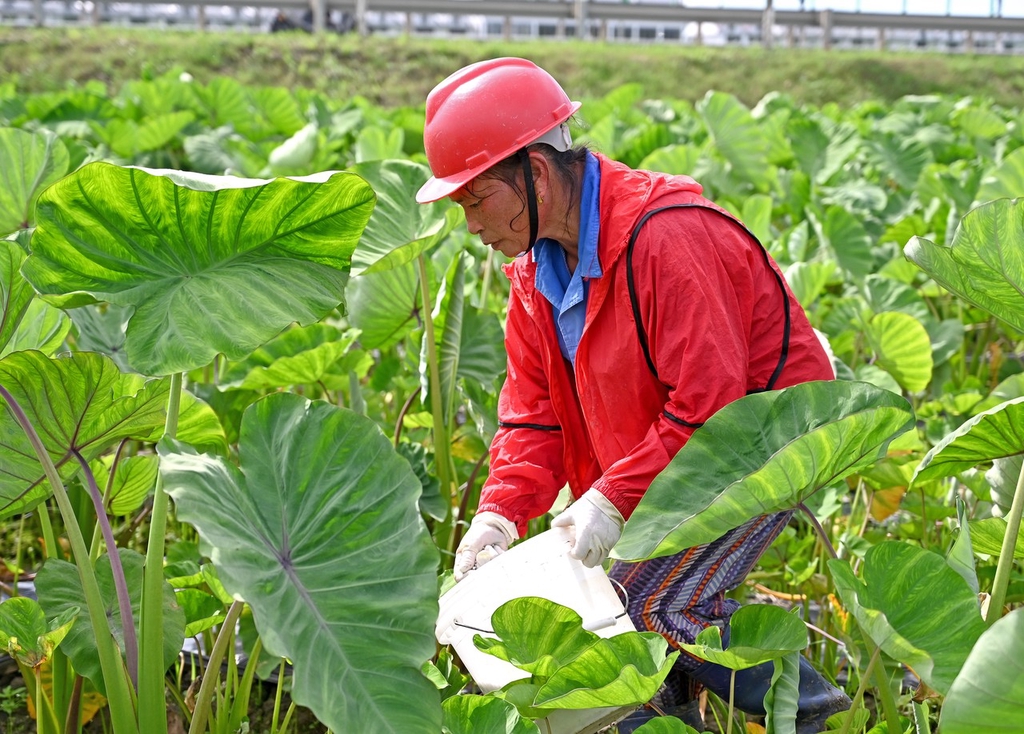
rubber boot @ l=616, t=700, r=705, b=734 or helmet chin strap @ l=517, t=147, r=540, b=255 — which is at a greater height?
helmet chin strap @ l=517, t=147, r=540, b=255

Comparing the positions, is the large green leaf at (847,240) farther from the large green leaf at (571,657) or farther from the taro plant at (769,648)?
the large green leaf at (571,657)

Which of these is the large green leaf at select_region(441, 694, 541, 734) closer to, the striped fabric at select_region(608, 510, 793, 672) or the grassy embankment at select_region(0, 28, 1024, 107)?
the striped fabric at select_region(608, 510, 793, 672)

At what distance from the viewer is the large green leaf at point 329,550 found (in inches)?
41.4

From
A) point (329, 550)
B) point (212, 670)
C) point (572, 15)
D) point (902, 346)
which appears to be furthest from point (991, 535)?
point (572, 15)

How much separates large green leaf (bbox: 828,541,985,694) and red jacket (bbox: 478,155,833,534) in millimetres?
320

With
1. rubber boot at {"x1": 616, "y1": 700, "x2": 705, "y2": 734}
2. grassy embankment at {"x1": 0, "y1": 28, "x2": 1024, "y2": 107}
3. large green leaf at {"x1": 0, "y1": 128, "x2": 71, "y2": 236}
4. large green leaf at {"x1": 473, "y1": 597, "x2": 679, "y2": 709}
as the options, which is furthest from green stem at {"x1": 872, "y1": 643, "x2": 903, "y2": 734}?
grassy embankment at {"x1": 0, "y1": 28, "x2": 1024, "y2": 107}

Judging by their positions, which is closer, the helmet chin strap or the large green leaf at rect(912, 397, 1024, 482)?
the large green leaf at rect(912, 397, 1024, 482)

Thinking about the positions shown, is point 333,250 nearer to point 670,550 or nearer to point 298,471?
point 298,471

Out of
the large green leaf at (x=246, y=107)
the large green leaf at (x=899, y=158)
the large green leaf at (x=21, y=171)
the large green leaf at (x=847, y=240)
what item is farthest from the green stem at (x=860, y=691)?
the large green leaf at (x=246, y=107)

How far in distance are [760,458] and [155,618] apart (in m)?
0.65

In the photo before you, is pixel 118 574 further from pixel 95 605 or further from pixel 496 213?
pixel 496 213

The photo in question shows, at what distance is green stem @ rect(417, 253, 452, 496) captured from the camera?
1.92 metres

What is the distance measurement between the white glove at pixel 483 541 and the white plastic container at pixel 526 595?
95mm

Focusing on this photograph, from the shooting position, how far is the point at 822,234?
303cm
